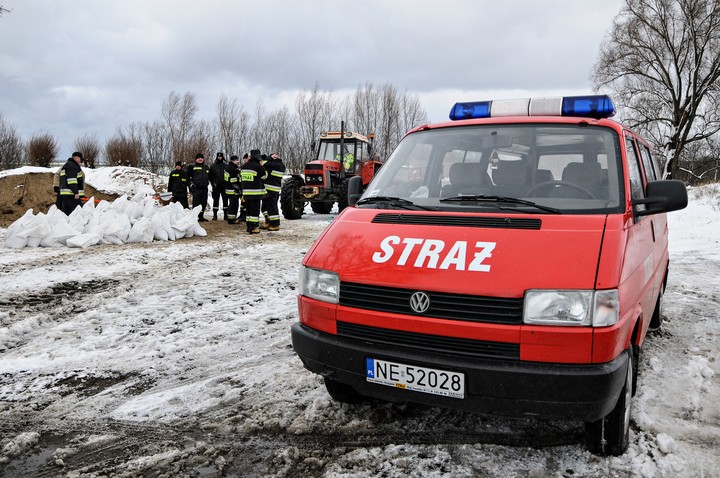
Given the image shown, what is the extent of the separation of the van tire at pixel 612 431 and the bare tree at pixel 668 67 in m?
29.6

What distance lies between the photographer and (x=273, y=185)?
499 inches

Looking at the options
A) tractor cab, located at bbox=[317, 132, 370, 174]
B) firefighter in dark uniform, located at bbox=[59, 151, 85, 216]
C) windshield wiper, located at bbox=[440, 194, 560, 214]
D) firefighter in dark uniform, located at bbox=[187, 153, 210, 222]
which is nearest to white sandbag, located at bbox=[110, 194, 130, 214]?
firefighter in dark uniform, located at bbox=[59, 151, 85, 216]

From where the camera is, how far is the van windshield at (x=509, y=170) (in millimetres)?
2990

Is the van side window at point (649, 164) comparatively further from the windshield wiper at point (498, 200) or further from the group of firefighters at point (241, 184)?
the group of firefighters at point (241, 184)

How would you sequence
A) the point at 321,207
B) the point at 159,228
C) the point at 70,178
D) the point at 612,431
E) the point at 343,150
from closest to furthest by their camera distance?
the point at 612,431
the point at 159,228
the point at 70,178
the point at 343,150
the point at 321,207

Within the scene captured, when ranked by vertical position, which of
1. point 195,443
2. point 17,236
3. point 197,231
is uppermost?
point 17,236

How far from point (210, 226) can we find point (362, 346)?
11.5 metres

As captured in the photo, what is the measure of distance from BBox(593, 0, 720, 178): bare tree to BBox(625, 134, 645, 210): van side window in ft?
92.6

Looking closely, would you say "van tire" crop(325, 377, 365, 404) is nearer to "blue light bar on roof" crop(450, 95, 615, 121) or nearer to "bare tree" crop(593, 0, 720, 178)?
"blue light bar on roof" crop(450, 95, 615, 121)

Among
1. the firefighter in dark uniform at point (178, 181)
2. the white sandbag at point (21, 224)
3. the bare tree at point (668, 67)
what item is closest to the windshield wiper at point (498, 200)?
the white sandbag at point (21, 224)

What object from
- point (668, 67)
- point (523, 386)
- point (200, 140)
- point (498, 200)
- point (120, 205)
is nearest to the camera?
point (523, 386)

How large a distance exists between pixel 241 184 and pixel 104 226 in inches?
149

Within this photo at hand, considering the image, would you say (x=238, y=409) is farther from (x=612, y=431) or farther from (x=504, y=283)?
(x=612, y=431)

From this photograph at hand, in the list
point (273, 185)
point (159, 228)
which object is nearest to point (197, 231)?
point (159, 228)
